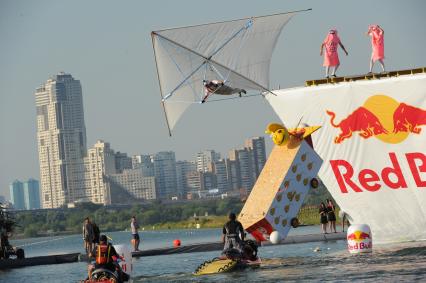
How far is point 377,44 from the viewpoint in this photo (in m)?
43.2

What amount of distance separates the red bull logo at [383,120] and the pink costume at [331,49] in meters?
2.30

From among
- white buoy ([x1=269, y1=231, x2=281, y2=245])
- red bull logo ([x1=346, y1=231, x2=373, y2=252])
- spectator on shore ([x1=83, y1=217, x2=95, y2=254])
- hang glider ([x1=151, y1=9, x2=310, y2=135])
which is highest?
hang glider ([x1=151, y1=9, x2=310, y2=135])

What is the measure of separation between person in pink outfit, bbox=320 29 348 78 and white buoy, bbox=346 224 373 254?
7.03 m

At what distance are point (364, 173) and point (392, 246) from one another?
290 cm

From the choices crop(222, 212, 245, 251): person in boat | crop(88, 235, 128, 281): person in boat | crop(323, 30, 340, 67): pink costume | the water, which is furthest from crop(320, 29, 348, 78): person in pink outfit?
crop(88, 235, 128, 281): person in boat

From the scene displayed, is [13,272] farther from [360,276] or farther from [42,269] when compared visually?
[360,276]

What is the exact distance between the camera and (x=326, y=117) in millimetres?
42344

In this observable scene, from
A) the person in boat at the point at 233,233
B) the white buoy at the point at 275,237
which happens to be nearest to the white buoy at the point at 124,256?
the person in boat at the point at 233,233

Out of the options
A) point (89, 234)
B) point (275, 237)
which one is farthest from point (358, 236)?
point (89, 234)

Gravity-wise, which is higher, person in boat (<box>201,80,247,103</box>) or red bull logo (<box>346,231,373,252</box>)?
person in boat (<box>201,80,247,103</box>)

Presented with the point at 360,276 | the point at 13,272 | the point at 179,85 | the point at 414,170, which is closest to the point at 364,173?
the point at 414,170

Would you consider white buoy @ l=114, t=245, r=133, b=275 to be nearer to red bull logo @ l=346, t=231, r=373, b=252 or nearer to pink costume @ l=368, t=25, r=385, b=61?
red bull logo @ l=346, t=231, r=373, b=252

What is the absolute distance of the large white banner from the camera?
41.2 m

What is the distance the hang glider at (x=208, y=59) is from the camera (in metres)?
42.3
